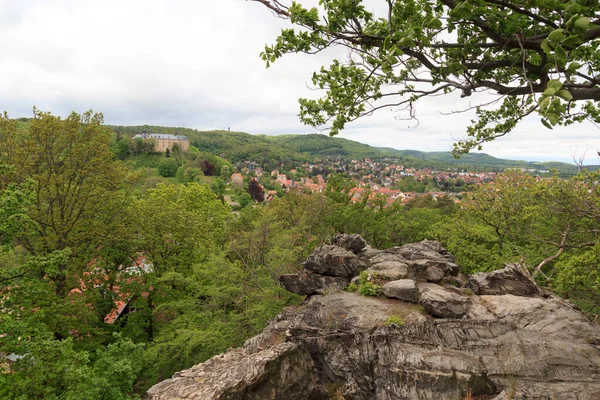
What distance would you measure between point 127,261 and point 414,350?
15336 mm

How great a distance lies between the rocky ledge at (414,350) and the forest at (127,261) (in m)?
2.32

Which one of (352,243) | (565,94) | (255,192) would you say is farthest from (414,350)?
(255,192)

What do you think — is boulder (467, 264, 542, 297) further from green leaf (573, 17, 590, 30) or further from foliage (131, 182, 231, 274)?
foliage (131, 182, 231, 274)

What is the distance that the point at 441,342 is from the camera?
775 cm

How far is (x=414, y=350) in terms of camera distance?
300 inches

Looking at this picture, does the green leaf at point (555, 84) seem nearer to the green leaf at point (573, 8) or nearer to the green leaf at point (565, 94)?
the green leaf at point (565, 94)

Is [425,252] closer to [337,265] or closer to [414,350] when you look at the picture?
[337,265]

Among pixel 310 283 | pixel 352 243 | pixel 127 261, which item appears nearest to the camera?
pixel 310 283

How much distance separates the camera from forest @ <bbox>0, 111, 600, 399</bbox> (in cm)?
970

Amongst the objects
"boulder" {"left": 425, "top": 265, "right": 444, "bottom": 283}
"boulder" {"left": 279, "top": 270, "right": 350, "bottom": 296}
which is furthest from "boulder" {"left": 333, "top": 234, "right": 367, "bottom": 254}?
"boulder" {"left": 425, "top": 265, "right": 444, "bottom": 283}

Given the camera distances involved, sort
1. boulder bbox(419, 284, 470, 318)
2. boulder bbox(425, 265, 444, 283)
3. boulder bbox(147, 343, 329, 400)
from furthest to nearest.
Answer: boulder bbox(425, 265, 444, 283)
boulder bbox(419, 284, 470, 318)
boulder bbox(147, 343, 329, 400)

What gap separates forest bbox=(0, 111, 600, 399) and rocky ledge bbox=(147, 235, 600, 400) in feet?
7.60

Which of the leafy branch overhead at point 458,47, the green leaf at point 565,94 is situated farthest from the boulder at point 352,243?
the green leaf at point 565,94

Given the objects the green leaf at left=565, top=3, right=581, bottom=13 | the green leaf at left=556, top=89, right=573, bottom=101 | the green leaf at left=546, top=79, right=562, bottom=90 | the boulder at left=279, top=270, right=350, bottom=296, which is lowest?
the boulder at left=279, top=270, right=350, bottom=296
